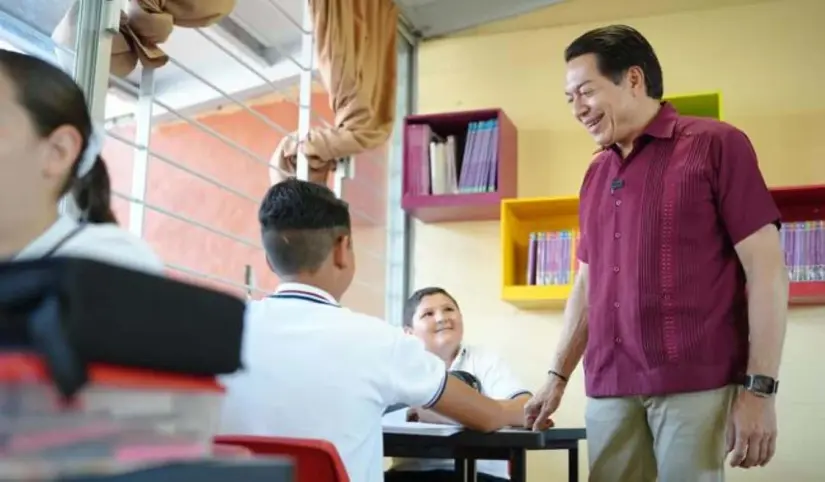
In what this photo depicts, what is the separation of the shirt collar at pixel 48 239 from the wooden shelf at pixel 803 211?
263cm

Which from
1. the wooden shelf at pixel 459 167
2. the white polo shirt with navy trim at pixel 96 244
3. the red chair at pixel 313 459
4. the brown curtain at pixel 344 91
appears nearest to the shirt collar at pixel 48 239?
the white polo shirt with navy trim at pixel 96 244

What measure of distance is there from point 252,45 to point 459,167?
0.99m

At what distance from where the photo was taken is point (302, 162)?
3160mm

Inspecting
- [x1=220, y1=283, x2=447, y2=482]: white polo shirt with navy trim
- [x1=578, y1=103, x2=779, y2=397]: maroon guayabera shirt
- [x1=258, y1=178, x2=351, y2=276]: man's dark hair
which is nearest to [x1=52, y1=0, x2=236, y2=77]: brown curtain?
[x1=258, y1=178, x2=351, y2=276]: man's dark hair

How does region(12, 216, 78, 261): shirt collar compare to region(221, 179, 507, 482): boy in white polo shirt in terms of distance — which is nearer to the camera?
region(12, 216, 78, 261): shirt collar

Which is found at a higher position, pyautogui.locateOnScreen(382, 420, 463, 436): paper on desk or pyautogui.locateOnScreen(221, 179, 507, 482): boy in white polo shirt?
pyautogui.locateOnScreen(221, 179, 507, 482): boy in white polo shirt

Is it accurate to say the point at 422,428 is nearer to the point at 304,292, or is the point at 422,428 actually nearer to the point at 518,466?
the point at 518,466

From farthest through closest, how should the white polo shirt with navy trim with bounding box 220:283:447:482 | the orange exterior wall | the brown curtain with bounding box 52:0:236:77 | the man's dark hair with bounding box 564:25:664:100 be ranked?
the orange exterior wall < the brown curtain with bounding box 52:0:236:77 < the man's dark hair with bounding box 564:25:664:100 < the white polo shirt with navy trim with bounding box 220:283:447:482

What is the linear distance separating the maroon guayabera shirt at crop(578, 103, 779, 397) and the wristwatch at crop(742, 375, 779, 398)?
0.21 ft

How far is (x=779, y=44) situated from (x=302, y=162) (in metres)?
1.85

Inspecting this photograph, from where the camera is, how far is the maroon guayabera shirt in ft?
5.55

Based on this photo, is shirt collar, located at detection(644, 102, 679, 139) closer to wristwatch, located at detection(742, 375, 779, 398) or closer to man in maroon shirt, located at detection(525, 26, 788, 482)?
man in maroon shirt, located at detection(525, 26, 788, 482)

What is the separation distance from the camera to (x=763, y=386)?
160 centimetres

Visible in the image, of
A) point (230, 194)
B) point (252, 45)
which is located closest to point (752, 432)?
point (252, 45)
